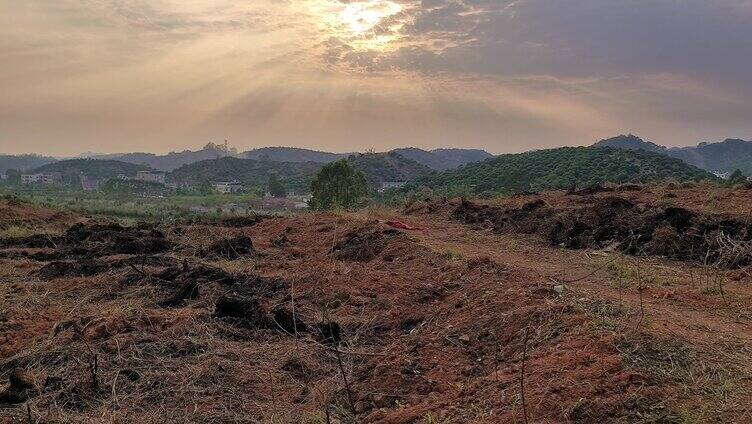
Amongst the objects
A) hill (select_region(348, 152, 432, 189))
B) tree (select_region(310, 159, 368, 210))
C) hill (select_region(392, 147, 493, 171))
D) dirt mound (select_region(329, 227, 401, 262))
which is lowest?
dirt mound (select_region(329, 227, 401, 262))

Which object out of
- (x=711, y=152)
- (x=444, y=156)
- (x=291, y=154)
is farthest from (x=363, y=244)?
(x=291, y=154)

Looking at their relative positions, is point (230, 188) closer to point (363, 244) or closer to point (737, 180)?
point (737, 180)

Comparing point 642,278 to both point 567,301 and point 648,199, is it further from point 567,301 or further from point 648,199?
point 648,199

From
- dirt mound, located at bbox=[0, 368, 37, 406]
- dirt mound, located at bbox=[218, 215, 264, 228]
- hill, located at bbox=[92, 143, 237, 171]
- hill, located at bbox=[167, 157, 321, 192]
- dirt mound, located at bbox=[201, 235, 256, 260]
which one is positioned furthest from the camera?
hill, located at bbox=[92, 143, 237, 171]

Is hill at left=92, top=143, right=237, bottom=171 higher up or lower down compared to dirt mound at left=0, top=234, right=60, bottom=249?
higher up

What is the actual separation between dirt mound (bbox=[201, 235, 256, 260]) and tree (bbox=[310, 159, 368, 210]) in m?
17.8

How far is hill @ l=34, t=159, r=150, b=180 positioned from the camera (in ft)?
313

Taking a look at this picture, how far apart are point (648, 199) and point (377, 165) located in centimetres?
6203

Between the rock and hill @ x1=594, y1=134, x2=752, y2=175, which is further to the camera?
hill @ x1=594, y1=134, x2=752, y2=175

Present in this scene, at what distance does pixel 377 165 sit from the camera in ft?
241

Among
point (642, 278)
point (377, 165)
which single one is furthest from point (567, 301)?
point (377, 165)

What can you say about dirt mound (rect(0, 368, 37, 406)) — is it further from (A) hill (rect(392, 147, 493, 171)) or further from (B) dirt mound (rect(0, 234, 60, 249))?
(A) hill (rect(392, 147, 493, 171))

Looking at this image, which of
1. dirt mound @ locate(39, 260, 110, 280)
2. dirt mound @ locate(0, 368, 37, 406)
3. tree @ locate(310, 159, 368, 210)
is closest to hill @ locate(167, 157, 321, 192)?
tree @ locate(310, 159, 368, 210)

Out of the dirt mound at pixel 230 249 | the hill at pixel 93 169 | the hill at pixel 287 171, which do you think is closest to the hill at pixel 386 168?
the hill at pixel 287 171
